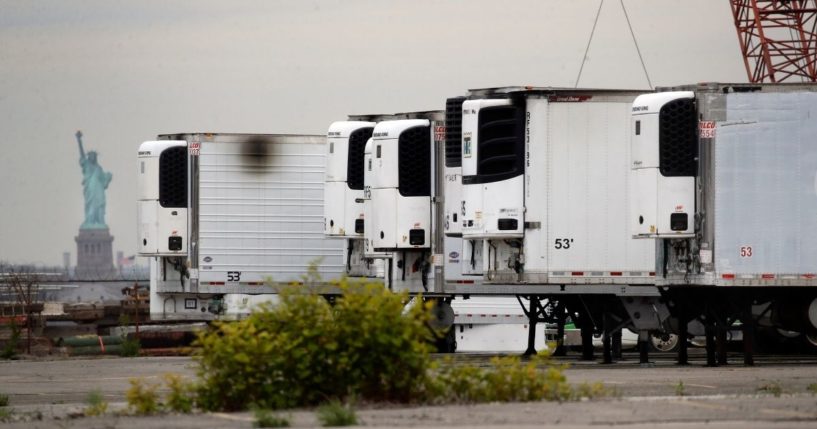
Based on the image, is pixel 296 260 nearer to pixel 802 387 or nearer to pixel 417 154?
pixel 417 154

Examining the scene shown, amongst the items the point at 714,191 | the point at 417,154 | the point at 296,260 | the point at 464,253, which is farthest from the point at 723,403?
the point at 296,260

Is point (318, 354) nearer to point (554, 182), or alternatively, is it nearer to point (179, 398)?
point (179, 398)

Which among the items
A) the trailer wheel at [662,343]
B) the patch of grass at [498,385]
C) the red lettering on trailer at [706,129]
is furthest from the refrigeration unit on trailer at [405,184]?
the patch of grass at [498,385]

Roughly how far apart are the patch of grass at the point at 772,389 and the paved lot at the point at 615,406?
0.02 metres

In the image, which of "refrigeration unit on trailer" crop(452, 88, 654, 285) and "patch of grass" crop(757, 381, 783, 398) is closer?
"patch of grass" crop(757, 381, 783, 398)

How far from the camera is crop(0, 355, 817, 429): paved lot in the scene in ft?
48.4

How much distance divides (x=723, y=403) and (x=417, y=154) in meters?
15.1

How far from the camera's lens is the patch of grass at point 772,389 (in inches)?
715

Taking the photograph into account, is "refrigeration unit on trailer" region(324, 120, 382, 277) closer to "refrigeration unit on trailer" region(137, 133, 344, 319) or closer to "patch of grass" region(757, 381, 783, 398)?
"refrigeration unit on trailer" region(137, 133, 344, 319)

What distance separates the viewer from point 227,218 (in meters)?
37.0

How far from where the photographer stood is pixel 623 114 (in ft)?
90.9

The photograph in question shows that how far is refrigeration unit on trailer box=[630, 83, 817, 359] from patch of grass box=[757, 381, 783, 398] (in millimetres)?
5509

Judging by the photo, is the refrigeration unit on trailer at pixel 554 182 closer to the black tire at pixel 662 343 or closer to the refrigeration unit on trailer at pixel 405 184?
the refrigeration unit on trailer at pixel 405 184

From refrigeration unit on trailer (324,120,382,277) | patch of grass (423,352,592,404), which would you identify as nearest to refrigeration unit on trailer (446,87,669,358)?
refrigeration unit on trailer (324,120,382,277)
